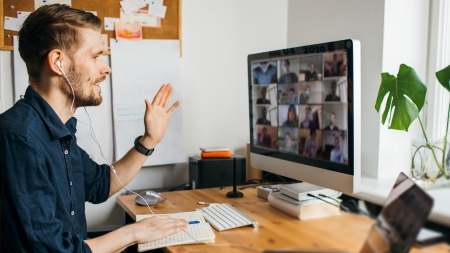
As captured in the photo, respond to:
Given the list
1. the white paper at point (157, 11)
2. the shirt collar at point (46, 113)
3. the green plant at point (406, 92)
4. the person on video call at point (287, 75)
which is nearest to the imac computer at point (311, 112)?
the person on video call at point (287, 75)

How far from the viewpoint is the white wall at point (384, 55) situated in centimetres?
191

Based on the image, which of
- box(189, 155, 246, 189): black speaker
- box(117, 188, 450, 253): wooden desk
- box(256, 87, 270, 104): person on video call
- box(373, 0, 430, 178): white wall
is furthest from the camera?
box(189, 155, 246, 189): black speaker

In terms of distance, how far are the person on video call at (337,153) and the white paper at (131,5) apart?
1305 mm

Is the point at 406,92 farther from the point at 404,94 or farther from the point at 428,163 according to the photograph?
the point at 428,163

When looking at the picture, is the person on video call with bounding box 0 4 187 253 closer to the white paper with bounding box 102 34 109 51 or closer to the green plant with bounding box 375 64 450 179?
the white paper with bounding box 102 34 109 51

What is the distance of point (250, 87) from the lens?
1.81 m

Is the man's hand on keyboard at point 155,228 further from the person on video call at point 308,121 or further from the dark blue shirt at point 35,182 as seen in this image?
the person on video call at point 308,121

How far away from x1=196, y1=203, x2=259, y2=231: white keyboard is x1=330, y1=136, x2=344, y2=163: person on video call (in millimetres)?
322

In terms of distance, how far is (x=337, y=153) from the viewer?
1353 mm

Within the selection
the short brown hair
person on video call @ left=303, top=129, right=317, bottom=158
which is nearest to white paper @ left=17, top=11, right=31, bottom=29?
the short brown hair

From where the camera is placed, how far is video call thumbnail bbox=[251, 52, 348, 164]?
133 centimetres

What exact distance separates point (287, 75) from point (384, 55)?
0.61m

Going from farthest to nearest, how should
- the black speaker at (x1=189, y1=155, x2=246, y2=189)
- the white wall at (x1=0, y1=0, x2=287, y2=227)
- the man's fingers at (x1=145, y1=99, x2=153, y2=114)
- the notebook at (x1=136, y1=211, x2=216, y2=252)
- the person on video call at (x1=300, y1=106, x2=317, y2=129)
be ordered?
the white wall at (x1=0, y1=0, x2=287, y2=227), the black speaker at (x1=189, y1=155, x2=246, y2=189), the man's fingers at (x1=145, y1=99, x2=153, y2=114), the person on video call at (x1=300, y1=106, x2=317, y2=129), the notebook at (x1=136, y1=211, x2=216, y2=252)

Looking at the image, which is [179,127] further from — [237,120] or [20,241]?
[20,241]
